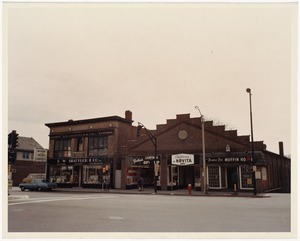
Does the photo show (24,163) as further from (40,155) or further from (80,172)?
(40,155)

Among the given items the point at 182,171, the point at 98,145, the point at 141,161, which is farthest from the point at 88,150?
the point at 182,171

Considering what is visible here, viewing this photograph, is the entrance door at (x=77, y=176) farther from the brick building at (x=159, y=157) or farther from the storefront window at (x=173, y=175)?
the storefront window at (x=173, y=175)

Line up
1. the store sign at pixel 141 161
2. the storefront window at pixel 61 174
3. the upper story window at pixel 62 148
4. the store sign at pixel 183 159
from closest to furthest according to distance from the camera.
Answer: the store sign at pixel 183 159 < the store sign at pixel 141 161 < the storefront window at pixel 61 174 < the upper story window at pixel 62 148

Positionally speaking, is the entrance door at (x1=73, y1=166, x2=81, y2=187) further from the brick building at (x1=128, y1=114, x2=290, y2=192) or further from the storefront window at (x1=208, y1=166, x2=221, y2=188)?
the storefront window at (x1=208, y1=166, x2=221, y2=188)

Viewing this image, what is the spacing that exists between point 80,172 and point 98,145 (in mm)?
4399

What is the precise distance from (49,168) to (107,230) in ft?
119

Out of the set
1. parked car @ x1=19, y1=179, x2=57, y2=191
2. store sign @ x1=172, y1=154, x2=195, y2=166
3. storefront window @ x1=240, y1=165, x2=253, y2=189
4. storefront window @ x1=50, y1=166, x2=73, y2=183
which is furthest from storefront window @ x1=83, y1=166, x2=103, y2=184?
storefront window @ x1=240, y1=165, x2=253, y2=189

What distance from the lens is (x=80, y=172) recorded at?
42.0 metres

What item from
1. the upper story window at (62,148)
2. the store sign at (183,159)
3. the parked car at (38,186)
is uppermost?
the upper story window at (62,148)

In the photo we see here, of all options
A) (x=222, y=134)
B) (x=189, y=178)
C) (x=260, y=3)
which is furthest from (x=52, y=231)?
(x=189, y=178)

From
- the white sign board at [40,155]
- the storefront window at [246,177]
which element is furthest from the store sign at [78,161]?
the storefront window at [246,177]

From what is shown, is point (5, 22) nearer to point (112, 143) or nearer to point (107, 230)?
point (107, 230)

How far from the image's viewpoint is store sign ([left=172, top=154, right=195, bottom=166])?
34219 mm

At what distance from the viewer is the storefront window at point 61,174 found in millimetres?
42741
